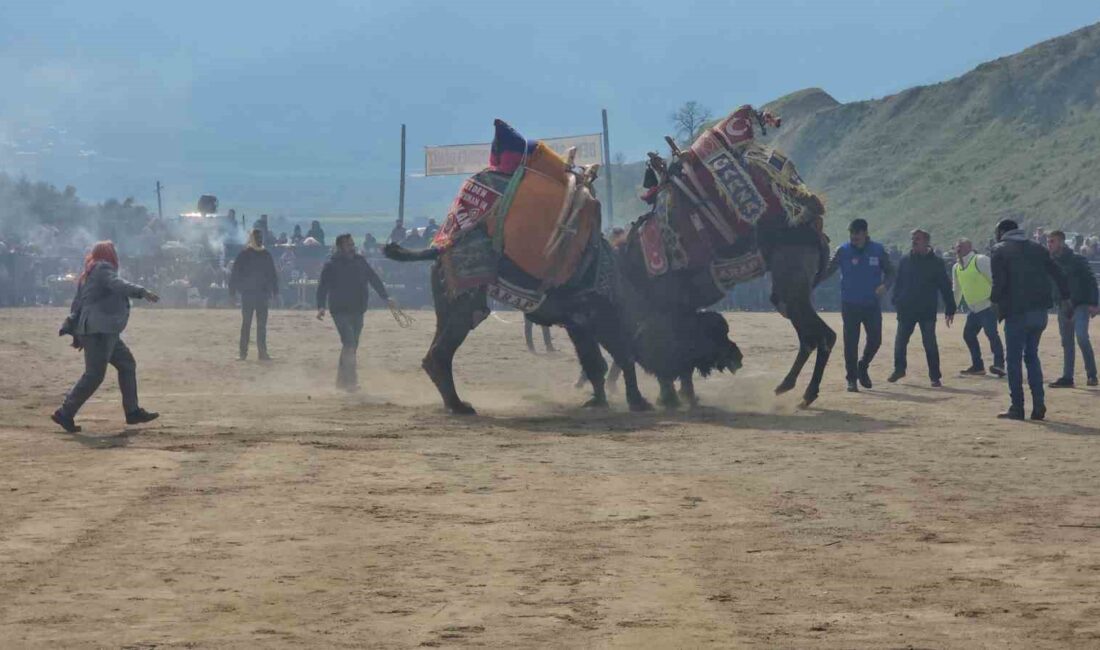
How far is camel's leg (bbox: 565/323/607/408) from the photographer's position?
51.8ft

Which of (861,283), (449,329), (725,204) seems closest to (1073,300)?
(861,283)

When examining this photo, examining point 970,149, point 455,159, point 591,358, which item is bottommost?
point 591,358

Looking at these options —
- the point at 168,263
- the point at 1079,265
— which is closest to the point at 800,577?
the point at 1079,265

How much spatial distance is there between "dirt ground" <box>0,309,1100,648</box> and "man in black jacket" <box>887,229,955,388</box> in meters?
2.80

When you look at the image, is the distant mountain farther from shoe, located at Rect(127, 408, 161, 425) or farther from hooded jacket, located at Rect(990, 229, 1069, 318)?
shoe, located at Rect(127, 408, 161, 425)

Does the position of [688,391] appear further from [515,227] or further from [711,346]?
[515,227]

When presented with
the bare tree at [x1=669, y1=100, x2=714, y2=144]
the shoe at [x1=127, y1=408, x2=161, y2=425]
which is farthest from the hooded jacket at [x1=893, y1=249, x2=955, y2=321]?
the bare tree at [x1=669, y1=100, x2=714, y2=144]

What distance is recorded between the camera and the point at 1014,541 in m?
8.70

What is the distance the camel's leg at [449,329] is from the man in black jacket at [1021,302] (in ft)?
14.1

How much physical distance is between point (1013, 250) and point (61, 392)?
31.8 feet

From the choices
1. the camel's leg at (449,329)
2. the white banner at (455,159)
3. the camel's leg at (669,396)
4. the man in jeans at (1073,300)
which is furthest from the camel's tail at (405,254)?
the white banner at (455,159)

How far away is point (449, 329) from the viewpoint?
15.3 metres

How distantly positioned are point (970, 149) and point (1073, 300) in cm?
6330

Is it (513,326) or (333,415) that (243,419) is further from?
(513,326)
